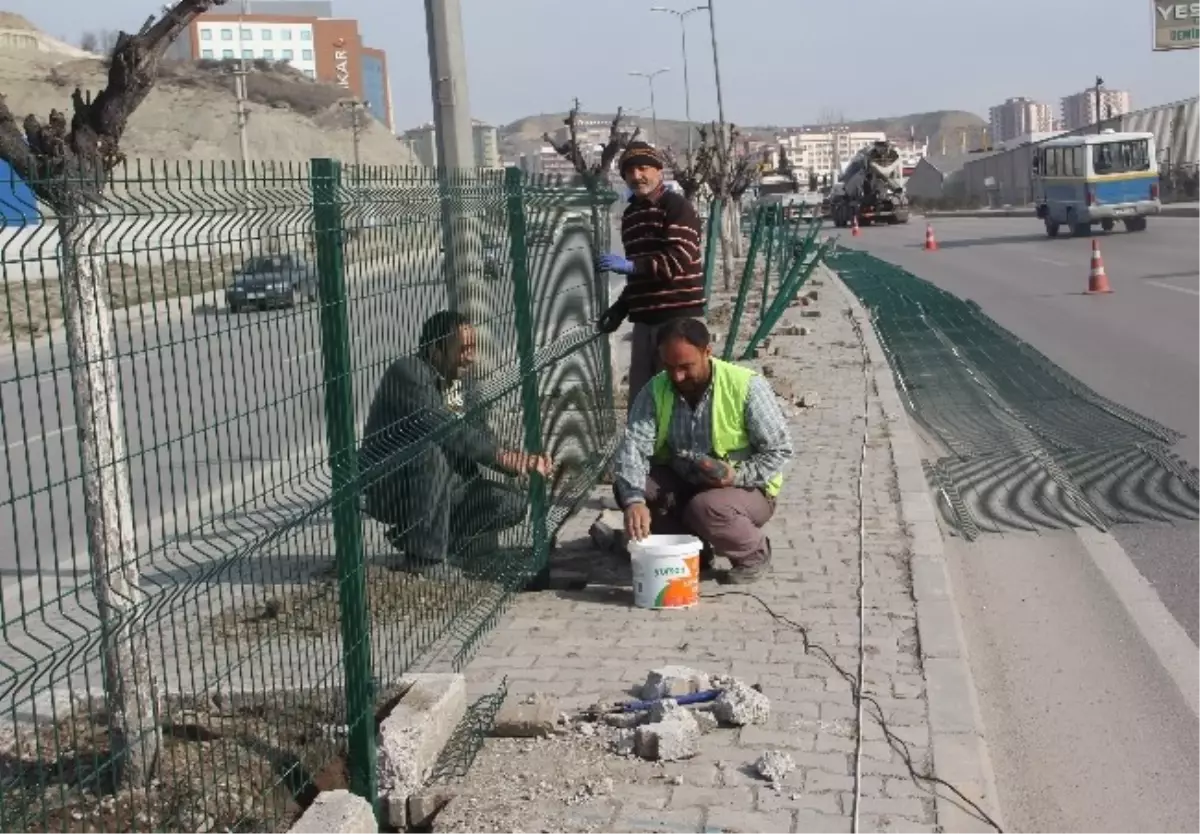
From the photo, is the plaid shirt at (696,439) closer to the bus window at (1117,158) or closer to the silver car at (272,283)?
the silver car at (272,283)

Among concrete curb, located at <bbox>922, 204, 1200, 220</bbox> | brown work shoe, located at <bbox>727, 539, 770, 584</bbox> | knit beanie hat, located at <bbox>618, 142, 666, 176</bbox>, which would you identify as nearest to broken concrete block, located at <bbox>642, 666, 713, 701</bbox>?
brown work shoe, located at <bbox>727, 539, 770, 584</bbox>

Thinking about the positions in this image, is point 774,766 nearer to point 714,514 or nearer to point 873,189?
point 714,514

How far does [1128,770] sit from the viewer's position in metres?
5.13

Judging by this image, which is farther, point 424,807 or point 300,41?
point 300,41

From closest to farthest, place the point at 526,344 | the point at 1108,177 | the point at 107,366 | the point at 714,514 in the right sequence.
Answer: the point at 107,366 < the point at 714,514 < the point at 526,344 < the point at 1108,177

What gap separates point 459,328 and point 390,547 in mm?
929

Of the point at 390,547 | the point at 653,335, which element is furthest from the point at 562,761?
the point at 653,335

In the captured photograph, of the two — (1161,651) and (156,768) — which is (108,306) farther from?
(1161,651)

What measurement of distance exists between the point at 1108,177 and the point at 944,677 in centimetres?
3201

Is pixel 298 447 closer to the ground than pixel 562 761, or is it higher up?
higher up

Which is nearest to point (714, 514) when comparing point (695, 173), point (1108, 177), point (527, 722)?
point (527, 722)

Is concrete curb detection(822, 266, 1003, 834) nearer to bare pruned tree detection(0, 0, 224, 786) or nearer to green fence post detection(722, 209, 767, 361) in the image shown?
bare pruned tree detection(0, 0, 224, 786)

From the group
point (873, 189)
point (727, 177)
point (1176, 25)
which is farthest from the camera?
point (873, 189)

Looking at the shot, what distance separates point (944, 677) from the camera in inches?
223
